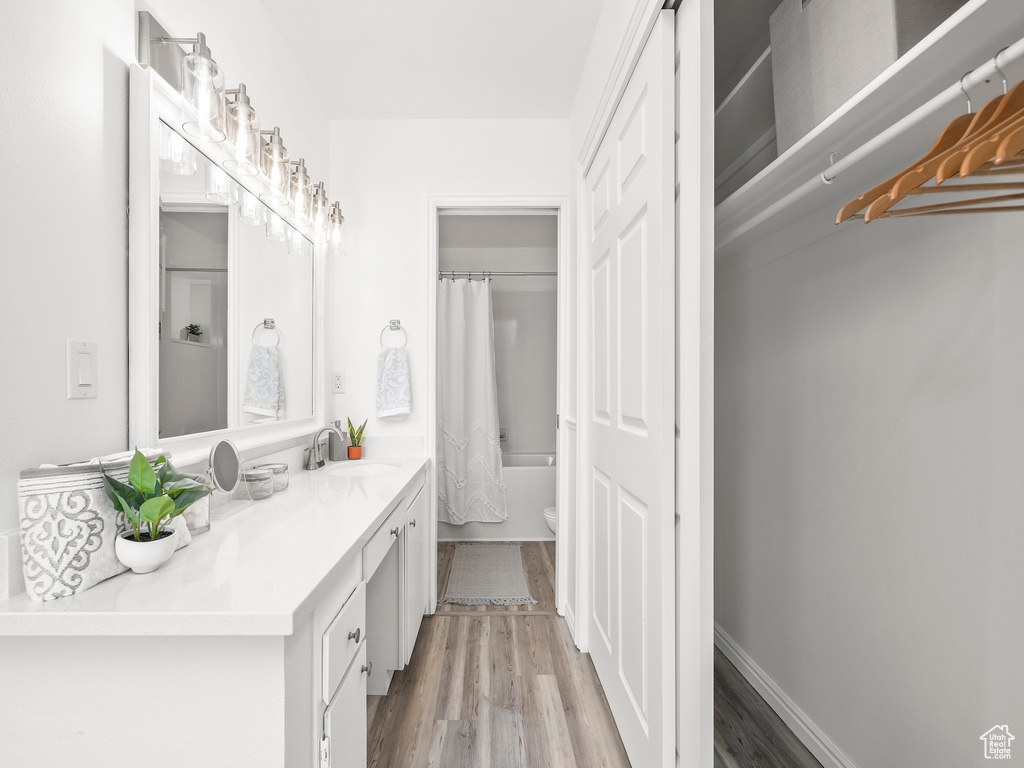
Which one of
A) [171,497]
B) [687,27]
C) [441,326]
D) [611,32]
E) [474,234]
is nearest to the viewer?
[171,497]

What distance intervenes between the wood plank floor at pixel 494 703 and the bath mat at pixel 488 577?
192 mm

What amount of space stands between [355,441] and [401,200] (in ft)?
4.13

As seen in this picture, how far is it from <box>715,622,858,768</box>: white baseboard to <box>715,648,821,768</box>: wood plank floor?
0.8 inches

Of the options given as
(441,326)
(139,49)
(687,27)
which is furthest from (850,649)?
(441,326)

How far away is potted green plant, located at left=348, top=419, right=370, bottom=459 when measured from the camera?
2533mm

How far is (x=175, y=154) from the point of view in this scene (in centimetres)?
132

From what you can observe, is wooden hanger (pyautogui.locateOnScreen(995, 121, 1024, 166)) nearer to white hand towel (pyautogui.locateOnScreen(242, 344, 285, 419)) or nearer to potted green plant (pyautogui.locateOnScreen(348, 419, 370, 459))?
white hand towel (pyautogui.locateOnScreen(242, 344, 285, 419))

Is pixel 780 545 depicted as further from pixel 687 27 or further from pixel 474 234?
pixel 474 234

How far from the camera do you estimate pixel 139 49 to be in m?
1.23

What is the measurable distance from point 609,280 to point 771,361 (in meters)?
0.64

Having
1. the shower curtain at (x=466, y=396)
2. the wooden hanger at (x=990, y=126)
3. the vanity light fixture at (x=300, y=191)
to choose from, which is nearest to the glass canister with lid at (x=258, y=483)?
the vanity light fixture at (x=300, y=191)

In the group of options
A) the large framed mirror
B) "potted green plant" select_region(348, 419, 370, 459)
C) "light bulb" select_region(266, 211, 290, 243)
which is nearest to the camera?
the large framed mirror

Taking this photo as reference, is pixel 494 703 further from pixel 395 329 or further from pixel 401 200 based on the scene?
pixel 401 200

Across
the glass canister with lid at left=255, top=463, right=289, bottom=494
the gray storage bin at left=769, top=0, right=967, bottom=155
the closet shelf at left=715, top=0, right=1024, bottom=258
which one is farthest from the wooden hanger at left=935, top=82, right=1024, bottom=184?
the glass canister with lid at left=255, top=463, right=289, bottom=494
